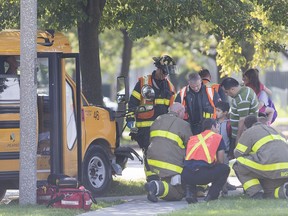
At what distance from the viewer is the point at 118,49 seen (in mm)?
41031

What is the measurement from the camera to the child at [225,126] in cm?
1400

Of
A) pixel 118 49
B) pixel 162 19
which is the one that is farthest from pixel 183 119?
pixel 118 49

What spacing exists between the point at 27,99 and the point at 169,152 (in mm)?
2215

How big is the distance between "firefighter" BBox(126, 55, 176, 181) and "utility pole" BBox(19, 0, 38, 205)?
2527 mm

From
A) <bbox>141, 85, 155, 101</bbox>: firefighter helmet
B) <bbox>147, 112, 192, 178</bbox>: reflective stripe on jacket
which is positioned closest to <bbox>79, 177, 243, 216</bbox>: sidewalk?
<bbox>147, 112, 192, 178</bbox>: reflective stripe on jacket

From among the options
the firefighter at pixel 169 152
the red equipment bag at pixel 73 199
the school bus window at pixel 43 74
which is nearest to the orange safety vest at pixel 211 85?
the firefighter at pixel 169 152

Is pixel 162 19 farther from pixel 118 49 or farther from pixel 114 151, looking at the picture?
pixel 118 49

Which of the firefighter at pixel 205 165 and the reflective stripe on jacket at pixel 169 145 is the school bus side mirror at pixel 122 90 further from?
the firefighter at pixel 205 165

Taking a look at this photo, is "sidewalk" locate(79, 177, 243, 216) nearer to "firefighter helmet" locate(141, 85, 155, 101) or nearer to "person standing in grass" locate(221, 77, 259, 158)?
"person standing in grass" locate(221, 77, 259, 158)

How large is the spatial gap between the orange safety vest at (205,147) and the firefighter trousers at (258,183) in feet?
1.45

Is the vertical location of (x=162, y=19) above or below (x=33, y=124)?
above

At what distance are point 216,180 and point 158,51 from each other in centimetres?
2988

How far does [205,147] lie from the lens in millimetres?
12945

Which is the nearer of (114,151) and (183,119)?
(183,119)
